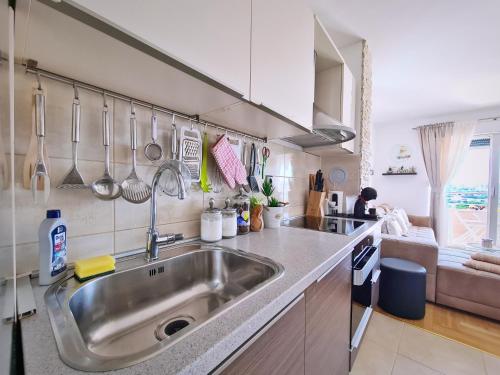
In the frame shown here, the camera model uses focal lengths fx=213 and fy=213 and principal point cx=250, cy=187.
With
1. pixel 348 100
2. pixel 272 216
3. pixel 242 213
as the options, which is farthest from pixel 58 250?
pixel 348 100

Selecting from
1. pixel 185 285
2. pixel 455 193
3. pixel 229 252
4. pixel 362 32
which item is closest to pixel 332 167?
pixel 362 32

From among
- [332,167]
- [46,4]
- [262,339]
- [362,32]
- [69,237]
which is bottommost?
[262,339]

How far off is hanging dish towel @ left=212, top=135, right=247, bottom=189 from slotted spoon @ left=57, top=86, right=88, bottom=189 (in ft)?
1.60

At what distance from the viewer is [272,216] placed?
1.29 metres

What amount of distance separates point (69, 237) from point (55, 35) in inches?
20.4

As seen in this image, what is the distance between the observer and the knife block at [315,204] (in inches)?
69.6

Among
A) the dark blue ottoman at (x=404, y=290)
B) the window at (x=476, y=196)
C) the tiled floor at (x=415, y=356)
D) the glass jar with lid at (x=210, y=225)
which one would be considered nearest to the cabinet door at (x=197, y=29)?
the glass jar with lid at (x=210, y=225)

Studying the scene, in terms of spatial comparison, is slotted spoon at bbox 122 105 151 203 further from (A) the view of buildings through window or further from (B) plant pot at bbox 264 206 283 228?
(A) the view of buildings through window

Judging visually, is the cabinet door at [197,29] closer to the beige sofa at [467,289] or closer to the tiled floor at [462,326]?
the tiled floor at [462,326]

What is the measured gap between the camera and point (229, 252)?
850 millimetres

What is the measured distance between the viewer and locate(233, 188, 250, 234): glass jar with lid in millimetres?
1106

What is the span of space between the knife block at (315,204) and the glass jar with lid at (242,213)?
852 millimetres

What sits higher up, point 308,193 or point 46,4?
point 46,4

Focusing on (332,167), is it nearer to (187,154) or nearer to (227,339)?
(187,154)
